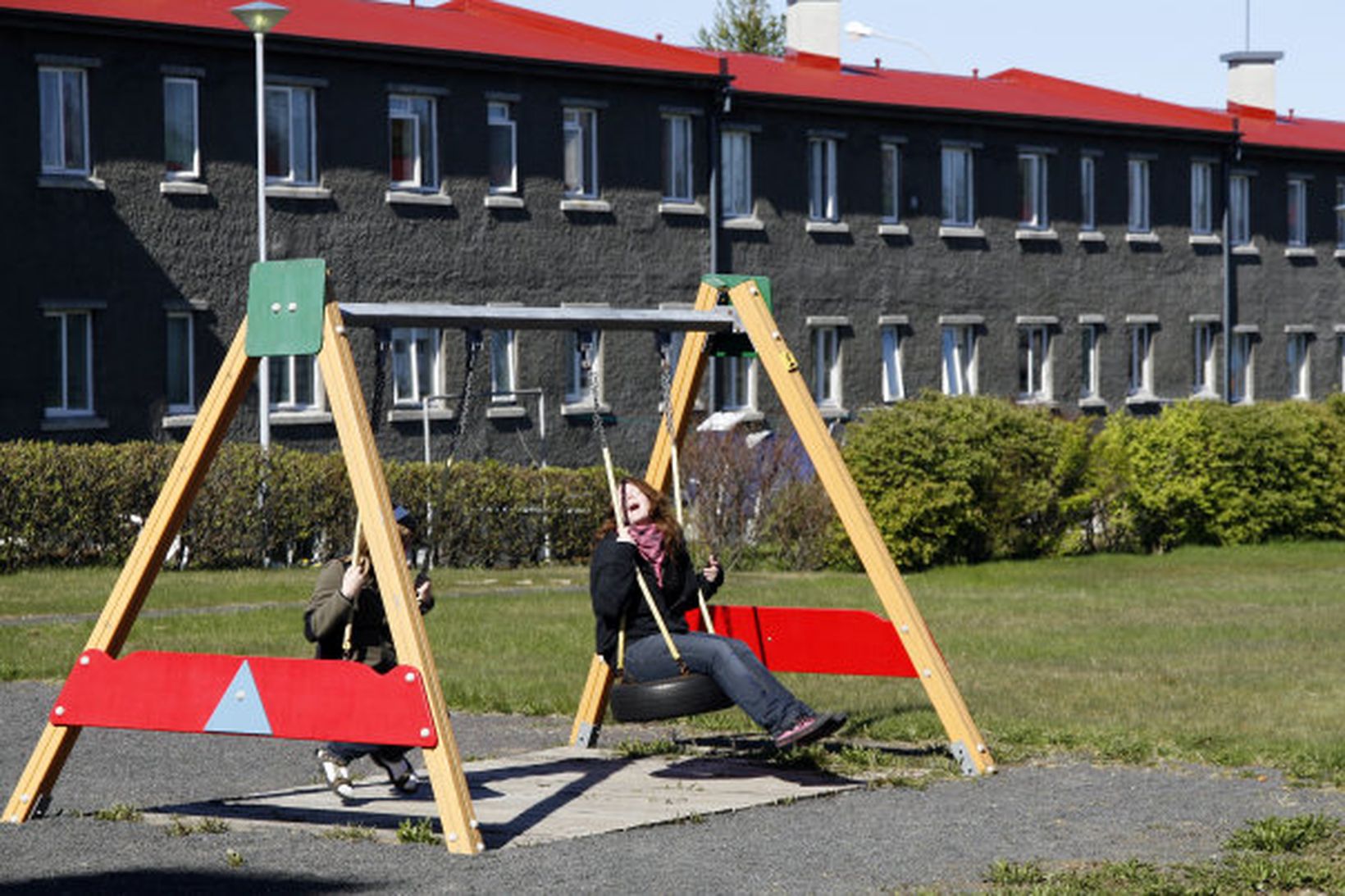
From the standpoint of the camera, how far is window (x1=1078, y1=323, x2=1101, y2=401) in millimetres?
49188

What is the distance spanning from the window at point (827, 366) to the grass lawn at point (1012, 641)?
14.3 m

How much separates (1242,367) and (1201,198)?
3.81 m

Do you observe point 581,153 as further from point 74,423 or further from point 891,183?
point 74,423

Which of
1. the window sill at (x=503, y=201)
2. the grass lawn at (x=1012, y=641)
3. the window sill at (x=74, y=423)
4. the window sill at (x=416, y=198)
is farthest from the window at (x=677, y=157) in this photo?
the grass lawn at (x=1012, y=641)

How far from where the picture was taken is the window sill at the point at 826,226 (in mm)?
43531

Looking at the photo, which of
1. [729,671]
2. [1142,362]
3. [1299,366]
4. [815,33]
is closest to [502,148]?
[815,33]

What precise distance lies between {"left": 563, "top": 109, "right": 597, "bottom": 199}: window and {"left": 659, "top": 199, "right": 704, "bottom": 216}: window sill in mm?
1326

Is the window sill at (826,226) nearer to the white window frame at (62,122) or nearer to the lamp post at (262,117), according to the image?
the lamp post at (262,117)

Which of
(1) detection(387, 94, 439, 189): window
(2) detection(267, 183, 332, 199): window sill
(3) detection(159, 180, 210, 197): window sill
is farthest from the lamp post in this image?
(1) detection(387, 94, 439, 189): window

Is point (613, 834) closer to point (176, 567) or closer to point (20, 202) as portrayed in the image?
point (176, 567)

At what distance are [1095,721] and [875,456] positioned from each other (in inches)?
569

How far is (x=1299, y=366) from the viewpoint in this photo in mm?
54719

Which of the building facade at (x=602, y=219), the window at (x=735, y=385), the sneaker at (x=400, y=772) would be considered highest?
the building facade at (x=602, y=219)

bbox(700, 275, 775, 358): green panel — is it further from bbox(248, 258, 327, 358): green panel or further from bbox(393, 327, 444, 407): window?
bbox(393, 327, 444, 407): window
